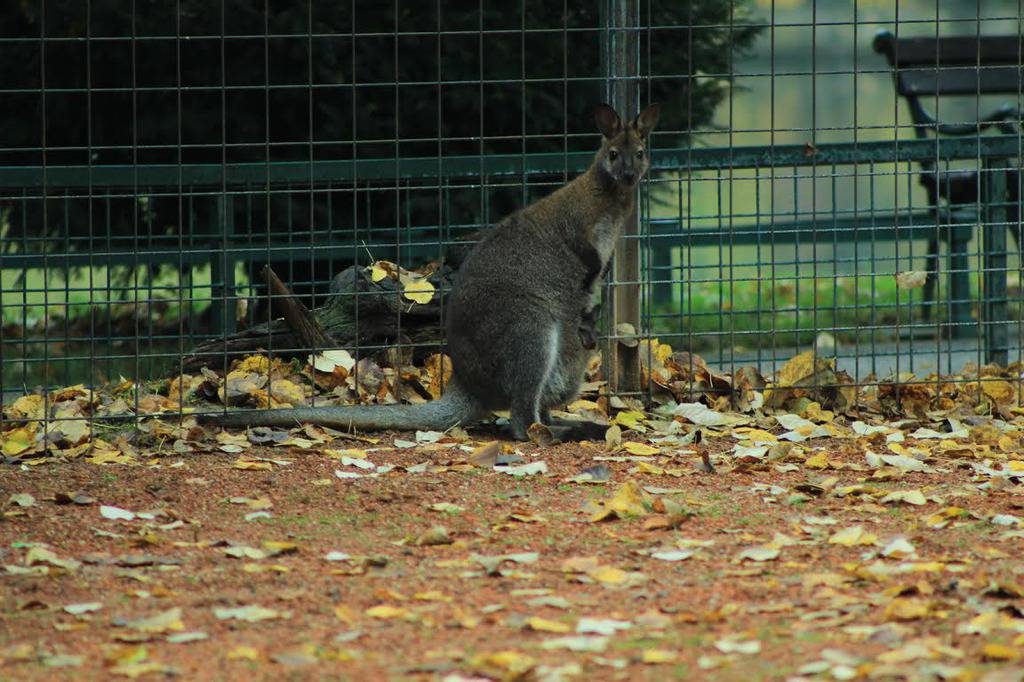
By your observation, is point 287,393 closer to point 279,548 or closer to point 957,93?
point 279,548

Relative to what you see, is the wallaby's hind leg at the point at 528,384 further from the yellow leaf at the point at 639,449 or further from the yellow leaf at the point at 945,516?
the yellow leaf at the point at 945,516

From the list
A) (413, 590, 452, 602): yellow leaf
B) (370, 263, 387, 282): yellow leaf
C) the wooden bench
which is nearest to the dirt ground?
(413, 590, 452, 602): yellow leaf

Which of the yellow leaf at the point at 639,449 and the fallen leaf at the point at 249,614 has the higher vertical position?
the yellow leaf at the point at 639,449

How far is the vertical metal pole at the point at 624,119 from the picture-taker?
7.15 metres

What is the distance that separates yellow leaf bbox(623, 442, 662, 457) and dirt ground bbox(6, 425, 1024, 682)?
0.07ft

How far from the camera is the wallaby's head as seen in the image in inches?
271

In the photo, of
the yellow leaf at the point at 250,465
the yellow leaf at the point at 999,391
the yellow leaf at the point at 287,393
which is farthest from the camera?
→ the yellow leaf at the point at 999,391

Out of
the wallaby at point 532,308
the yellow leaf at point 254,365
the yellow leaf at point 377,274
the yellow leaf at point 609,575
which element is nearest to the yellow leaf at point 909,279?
the wallaby at point 532,308

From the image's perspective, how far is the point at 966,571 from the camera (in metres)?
4.36

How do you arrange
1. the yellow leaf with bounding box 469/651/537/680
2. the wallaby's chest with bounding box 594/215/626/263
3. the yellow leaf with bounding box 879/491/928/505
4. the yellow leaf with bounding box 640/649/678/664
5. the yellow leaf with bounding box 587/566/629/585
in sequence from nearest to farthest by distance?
1. the yellow leaf with bounding box 469/651/537/680
2. the yellow leaf with bounding box 640/649/678/664
3. the yellow leaf with bounding box 587/566/629/585
4. the yellow leaf with bounding box 879/491/928/505
5. the wallaby's chest with bounding box 594/215/626/263

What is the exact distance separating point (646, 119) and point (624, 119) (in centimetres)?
28

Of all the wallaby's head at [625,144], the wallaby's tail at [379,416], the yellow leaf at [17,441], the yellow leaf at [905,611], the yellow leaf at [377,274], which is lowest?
the yellow leaf at [905,611]

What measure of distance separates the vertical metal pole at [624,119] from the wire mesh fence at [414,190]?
1cm

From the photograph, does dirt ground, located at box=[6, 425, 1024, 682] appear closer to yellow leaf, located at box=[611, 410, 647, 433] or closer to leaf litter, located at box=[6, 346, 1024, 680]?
leaf litter, located at box=[6, 346, 1024, 680]
